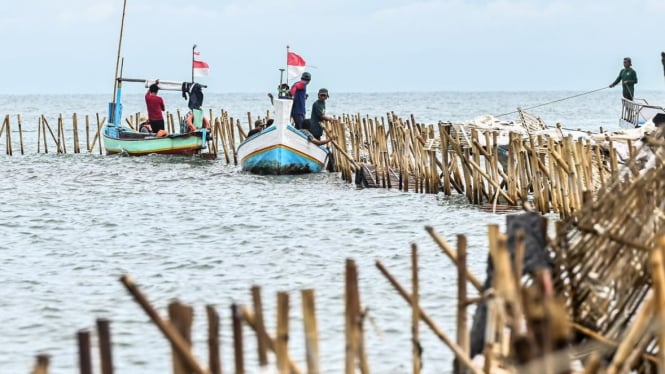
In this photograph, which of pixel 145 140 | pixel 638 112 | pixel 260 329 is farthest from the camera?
pixel 145 140

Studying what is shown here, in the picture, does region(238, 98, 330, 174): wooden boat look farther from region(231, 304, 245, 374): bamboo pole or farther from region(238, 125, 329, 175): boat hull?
region(231, 304, 245, 374): bamboo pole

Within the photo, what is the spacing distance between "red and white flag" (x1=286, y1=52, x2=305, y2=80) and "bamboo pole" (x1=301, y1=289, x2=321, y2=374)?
21.7 m

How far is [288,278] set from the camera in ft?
42.5

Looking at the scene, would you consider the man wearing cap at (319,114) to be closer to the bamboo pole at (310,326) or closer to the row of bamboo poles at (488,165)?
the row of bamboo poles at (488,165)

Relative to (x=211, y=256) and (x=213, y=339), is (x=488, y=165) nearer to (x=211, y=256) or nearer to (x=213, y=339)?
(x=211, y=256)

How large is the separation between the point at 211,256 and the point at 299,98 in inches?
427

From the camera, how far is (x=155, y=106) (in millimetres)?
29469

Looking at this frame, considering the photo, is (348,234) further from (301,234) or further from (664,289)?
(664,289)

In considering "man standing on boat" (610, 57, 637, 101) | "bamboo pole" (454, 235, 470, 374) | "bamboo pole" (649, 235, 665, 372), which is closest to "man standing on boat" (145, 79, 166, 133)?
"man standing on boat" (610, 57, 637, 101)

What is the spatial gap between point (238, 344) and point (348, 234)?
12.0 meters

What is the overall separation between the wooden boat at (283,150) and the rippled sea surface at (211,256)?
35cm

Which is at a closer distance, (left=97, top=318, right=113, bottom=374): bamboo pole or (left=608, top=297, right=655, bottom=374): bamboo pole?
(left=97, top=318, right=113, bottom=374): bamboo pole

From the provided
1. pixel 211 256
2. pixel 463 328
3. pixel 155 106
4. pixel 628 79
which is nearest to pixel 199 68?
pixel 155 106

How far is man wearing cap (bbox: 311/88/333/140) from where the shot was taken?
23513 millimetres
